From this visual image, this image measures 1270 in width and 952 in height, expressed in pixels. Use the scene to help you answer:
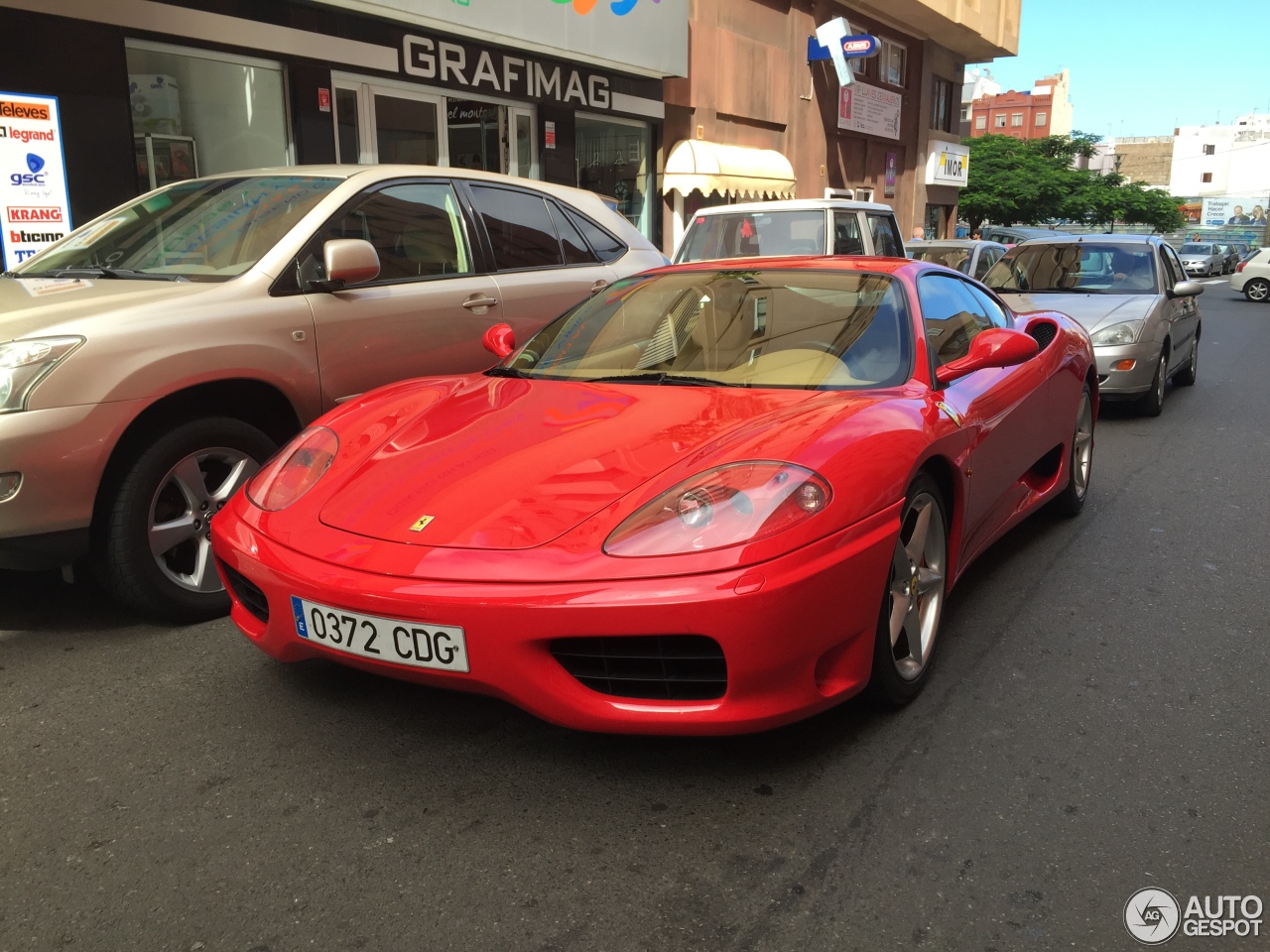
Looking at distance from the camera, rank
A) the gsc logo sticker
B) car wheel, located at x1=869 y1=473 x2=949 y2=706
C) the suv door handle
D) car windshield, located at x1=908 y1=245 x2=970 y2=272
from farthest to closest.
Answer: car windshield, located at x1=908 y1=245 x2=970 y2=272
the gsc logo sticker
the suv door handle
car wheel, located at x1=869 y1=473 x2=949 y2=706

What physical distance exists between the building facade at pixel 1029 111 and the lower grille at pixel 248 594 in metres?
→ 124

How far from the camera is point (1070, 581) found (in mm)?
4312

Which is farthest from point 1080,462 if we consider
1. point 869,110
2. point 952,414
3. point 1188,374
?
point 869,110

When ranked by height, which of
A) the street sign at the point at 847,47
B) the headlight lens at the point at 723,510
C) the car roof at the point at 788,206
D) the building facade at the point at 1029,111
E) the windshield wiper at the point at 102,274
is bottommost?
the headlight lens at the point at 723,510

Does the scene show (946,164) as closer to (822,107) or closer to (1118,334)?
(822,107)

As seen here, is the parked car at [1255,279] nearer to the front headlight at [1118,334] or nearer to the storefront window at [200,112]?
the front headlight at [1118,334]

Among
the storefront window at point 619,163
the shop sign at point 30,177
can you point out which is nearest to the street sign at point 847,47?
the storefront window at point 619,163

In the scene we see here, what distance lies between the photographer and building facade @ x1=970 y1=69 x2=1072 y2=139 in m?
117

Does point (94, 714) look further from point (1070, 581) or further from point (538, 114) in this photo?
point (538, 114)

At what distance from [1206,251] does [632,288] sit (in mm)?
50059

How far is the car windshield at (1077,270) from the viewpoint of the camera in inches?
353

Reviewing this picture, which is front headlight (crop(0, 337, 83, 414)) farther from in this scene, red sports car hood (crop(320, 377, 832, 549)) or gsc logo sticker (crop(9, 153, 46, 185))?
gsc logo sticker (crop(9, 153, 46, 185))

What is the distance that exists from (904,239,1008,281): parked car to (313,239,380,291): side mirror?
324 inches

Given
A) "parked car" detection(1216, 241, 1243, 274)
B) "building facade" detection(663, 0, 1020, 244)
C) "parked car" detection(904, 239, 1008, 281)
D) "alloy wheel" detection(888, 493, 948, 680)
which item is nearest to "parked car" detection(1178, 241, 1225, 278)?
"parked car" detection(1216, 241, 1243, 274)
